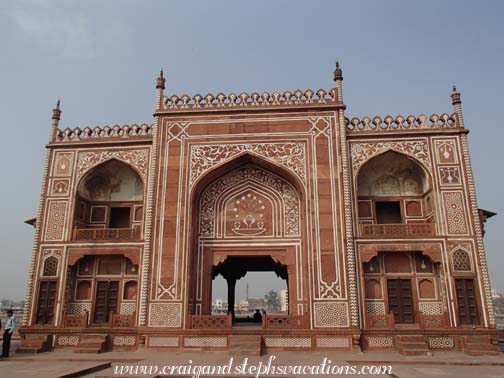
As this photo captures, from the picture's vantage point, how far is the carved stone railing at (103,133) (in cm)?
1471

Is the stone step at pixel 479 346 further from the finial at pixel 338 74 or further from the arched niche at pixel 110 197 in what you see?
the arched niche at pixel 110 197

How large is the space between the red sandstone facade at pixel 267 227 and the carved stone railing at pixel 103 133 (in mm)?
79

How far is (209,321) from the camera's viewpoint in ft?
40.0

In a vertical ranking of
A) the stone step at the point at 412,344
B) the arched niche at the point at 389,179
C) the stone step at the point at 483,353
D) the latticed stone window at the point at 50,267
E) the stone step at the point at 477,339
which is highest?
the arched niche at the point at 389,179

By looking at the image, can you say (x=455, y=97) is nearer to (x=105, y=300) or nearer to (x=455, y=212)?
(x=455, y=212)

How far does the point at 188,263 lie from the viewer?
42.1ft

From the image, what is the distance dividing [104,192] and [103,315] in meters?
4.49

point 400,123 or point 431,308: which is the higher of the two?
point 400,123

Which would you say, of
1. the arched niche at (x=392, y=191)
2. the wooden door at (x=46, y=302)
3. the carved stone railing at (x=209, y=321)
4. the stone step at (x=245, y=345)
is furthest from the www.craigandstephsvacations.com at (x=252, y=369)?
the arched niche at (x=392, y=191)

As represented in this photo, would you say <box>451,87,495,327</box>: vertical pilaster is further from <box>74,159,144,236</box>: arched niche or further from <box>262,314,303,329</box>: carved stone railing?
<box>74,159,144,236</box>: arched niche

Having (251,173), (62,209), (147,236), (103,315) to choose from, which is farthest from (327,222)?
(62,209)

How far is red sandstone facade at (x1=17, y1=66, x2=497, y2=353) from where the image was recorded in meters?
12.1

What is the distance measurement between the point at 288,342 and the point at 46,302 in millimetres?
7893

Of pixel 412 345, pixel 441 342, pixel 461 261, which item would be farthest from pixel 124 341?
pixel 461 261
